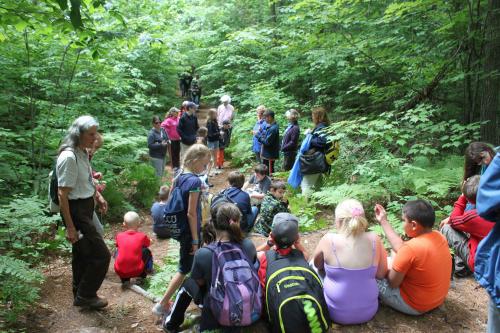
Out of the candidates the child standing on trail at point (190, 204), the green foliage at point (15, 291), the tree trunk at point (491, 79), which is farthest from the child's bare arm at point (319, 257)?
the tree trunk at point (491, 79)

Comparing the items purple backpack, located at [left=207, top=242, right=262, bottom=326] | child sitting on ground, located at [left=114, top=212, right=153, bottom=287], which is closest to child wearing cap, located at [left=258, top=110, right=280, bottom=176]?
child sitting on ground, located at [left=114, top=212, right=153, bottom=287]

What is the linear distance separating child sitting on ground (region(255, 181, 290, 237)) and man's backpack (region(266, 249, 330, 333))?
2.22m

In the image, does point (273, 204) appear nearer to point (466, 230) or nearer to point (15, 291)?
point (466, 230)

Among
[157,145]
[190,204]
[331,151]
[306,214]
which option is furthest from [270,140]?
[190,204]

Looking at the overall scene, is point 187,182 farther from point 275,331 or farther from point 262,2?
point 262,2

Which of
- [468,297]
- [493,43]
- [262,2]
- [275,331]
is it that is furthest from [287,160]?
[262,2]

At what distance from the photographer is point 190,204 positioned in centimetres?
379

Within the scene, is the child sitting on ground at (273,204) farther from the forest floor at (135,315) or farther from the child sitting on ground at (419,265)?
the child sitting on ground at (419,265)

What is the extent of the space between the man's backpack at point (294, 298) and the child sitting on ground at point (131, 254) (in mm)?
2301

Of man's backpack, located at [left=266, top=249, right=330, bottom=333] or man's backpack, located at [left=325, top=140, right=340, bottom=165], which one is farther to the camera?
man's backpack, located at [left=325, top=140, right=340, bottom=165]

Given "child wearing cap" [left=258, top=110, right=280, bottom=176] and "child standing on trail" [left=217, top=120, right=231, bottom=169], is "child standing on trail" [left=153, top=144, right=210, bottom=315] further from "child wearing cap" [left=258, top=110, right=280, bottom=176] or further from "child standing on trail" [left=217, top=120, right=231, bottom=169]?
"child standing on trail" [left=217, top=120, right=231, bottom=169]

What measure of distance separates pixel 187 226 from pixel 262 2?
17.2 m

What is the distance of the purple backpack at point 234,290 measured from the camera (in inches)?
124

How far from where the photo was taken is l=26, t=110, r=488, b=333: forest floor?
3.52 meters
